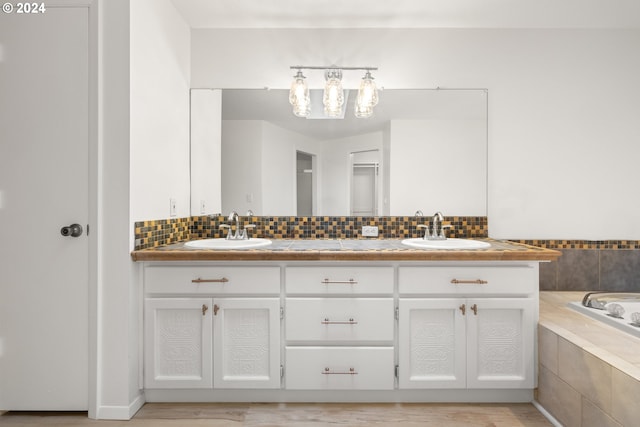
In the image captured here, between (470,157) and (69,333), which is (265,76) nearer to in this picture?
(470,157)

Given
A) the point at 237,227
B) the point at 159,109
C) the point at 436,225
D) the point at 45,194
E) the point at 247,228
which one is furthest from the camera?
the point at 247,228

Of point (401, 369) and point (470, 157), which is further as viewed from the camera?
point (470, 157)

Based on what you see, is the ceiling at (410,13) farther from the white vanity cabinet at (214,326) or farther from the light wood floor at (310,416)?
the light wood floor at (310,416)

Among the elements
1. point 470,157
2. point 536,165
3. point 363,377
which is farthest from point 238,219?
point 536,165

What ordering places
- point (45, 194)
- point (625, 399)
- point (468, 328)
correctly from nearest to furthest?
point (625, 399) → point (45, 194) → point (468, 328)

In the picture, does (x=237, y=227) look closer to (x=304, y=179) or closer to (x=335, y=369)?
(x=304, y=179)

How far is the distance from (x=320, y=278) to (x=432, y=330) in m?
0.64

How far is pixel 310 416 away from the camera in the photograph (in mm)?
1831

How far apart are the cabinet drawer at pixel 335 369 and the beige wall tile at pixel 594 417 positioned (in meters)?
0.82

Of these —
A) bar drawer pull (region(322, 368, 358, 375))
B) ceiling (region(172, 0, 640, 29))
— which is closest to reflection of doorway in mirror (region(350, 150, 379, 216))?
ceiling (region(172, 0, 640, 29))

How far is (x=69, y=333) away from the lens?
1789 mm

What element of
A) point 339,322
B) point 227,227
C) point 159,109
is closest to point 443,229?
point 339,322

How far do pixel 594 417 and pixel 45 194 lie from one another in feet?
8.56

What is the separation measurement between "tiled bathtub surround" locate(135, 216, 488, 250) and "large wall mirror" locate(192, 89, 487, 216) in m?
0.05
